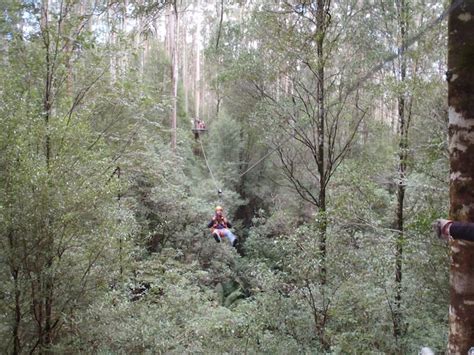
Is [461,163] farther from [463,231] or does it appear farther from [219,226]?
[219,226]

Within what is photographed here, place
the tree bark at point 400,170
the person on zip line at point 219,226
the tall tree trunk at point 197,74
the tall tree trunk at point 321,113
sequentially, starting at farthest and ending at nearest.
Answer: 1. the tall tree trunk at point 197,74
2. the person on zip line at point 219,226
3. the tall tree trunk at point 321,113
4. the tree bark at point 400,170

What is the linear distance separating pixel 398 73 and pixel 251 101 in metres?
8.57

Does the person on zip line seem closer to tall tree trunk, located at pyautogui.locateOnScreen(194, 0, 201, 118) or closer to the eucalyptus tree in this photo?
the eucalyptus tree

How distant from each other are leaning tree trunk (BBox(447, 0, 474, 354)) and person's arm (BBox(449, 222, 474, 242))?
1.69 ft

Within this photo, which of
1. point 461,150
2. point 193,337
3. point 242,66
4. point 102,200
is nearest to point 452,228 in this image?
point 461,150

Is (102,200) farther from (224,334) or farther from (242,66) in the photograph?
(242,66)

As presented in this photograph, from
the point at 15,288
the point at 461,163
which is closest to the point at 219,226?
the point at 15,288

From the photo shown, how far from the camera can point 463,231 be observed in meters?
1.35

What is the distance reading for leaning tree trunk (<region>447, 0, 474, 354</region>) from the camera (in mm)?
1790

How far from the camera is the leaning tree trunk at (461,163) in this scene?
1790 mm

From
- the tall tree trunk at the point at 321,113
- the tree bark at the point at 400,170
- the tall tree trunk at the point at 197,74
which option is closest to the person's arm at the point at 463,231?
the tree bark at the point at 400,170

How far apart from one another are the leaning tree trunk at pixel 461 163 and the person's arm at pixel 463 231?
0.52 meters

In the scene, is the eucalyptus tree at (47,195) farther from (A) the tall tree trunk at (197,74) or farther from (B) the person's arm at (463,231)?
(A) the tall tree trunk at (197,74)

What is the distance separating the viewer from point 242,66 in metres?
8.78
